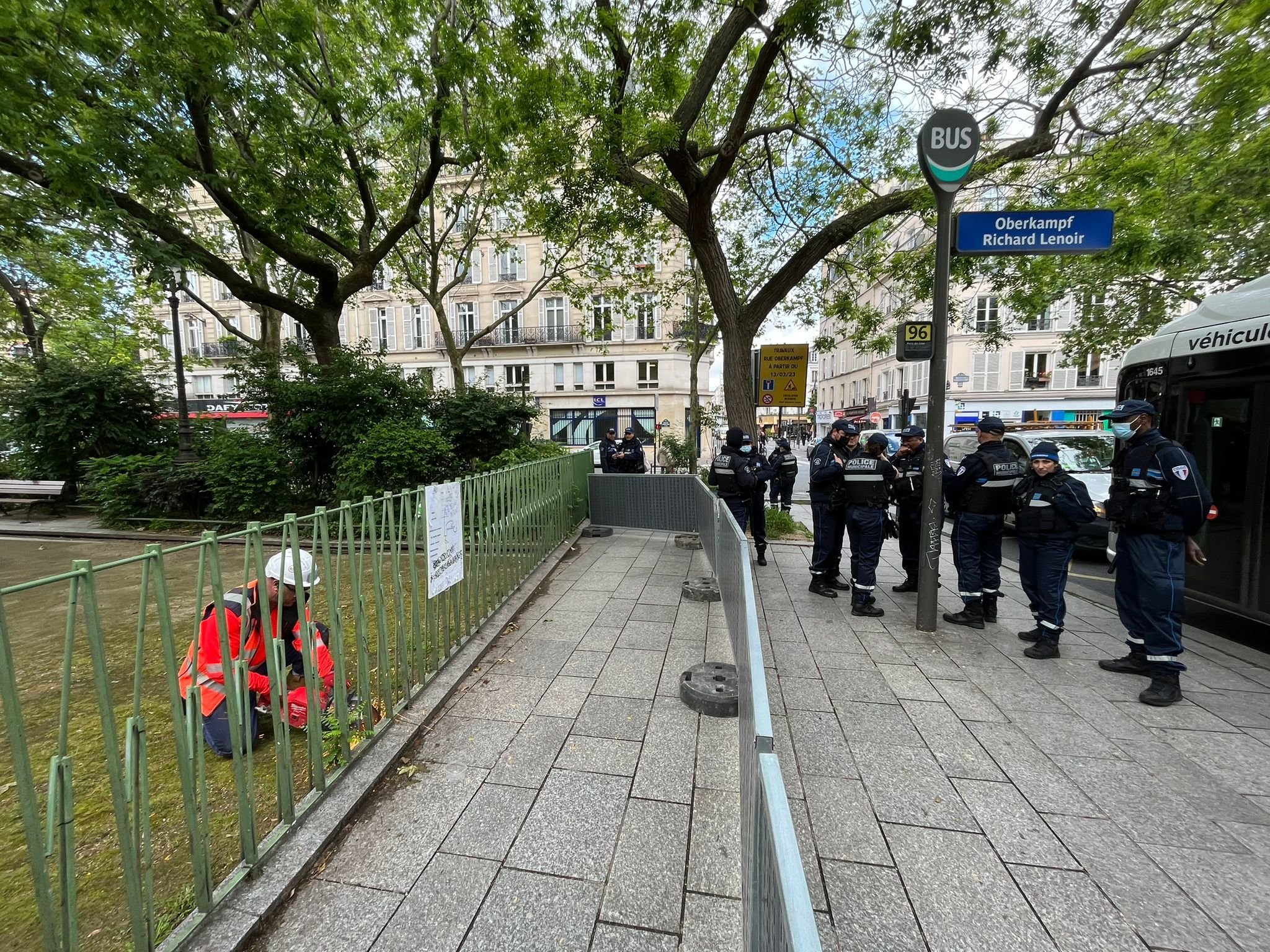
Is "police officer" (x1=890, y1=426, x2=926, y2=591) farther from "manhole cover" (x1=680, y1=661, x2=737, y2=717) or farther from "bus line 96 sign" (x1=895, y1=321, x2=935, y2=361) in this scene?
"manhole cover" (x1=680, y1=661, x2=737, y2=717)

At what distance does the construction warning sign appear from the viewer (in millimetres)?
9742

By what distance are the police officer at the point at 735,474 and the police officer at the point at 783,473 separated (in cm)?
174

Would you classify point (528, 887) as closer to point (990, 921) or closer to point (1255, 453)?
point (990, 921)

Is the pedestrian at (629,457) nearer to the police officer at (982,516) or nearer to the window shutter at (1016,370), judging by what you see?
the police officer at (982,516)

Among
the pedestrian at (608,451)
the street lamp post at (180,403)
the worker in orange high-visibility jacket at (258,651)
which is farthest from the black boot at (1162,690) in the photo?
the street lamp post at (180,403)

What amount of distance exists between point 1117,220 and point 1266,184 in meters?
1.38

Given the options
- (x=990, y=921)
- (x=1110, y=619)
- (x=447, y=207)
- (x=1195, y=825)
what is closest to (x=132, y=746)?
(x=990, y=921)

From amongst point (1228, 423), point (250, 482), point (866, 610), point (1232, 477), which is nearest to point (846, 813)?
point (866, 610)

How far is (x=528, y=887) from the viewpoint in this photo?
2.16 metres

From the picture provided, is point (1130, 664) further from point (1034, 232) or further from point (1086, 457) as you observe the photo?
point (1086, 457)

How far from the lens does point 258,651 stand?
286cm

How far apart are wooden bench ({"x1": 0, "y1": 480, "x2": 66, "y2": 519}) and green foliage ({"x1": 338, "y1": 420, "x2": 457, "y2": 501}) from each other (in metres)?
7.24

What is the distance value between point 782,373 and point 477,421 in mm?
5498

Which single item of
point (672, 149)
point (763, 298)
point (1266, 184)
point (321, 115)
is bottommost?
point (763, 298)
